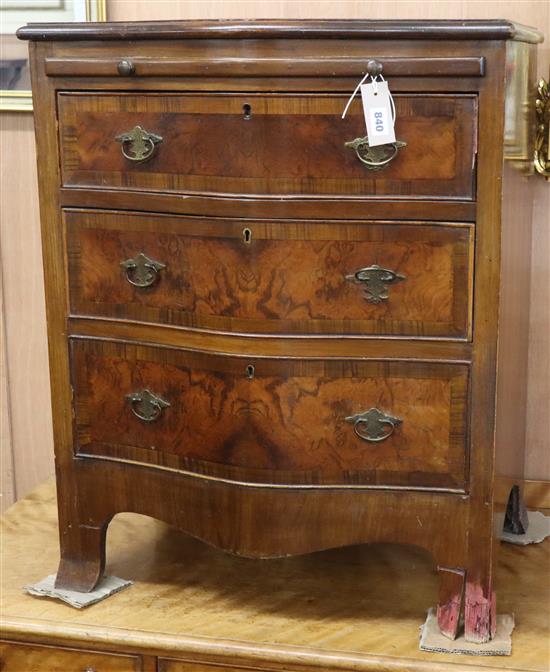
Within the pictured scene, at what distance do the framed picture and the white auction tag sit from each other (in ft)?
3.43

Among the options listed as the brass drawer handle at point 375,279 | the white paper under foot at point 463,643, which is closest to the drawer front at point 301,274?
the brass drawer handle at point 375,279

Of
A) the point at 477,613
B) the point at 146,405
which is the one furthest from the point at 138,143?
the point at 477,613

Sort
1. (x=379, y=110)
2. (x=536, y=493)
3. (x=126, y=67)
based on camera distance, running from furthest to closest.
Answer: (x=536, y=493), (x=126, y=67), (x=379, y=110)

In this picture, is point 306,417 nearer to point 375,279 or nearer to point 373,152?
point 375,279

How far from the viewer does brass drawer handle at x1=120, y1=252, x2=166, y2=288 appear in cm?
183

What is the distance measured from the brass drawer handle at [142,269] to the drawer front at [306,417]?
12cm

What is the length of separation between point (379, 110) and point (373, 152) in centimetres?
7

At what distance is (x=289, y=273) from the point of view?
1.76m

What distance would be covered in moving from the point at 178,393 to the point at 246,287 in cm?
23

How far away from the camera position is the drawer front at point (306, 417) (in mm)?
1775

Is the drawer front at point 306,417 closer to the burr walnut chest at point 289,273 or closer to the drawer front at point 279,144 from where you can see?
the burr walnut chest at point 289,273

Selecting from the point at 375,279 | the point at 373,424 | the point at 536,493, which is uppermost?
the point at 375,279

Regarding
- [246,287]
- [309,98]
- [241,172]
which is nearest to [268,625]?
[246,287]

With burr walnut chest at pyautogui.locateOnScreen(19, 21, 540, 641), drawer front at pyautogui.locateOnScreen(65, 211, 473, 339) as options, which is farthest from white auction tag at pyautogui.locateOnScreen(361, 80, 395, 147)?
drawer front at pyautogui.locateOnScreen(65, 211, 473, 339)
